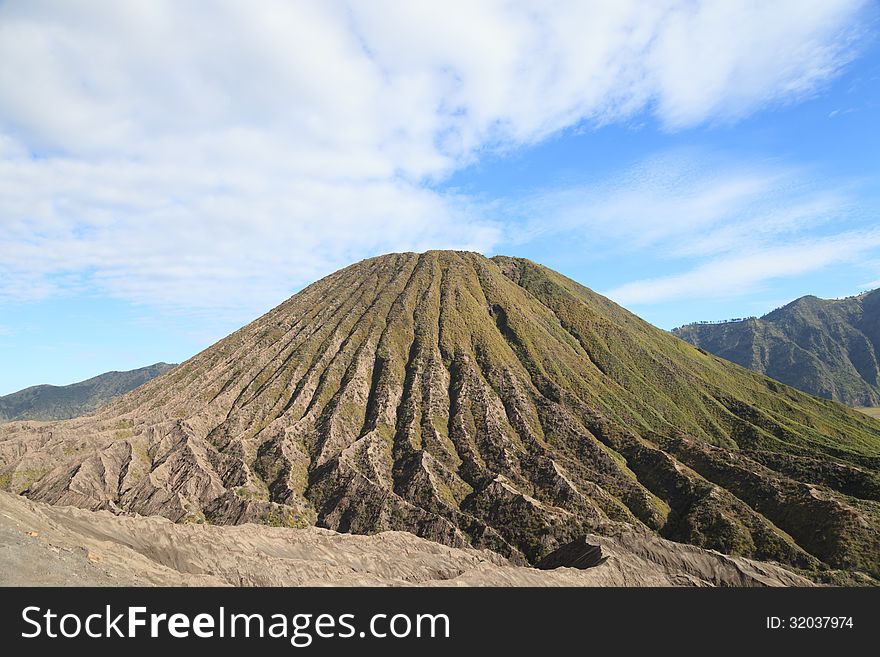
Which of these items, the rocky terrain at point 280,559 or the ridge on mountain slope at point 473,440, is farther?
the ridge on mountain slope at point 473,440

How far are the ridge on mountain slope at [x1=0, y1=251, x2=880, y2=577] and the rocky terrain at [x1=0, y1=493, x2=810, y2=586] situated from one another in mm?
14360

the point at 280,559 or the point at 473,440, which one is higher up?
the point at 473,440

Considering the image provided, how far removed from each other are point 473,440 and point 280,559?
59.2 metres

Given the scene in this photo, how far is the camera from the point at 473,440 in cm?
10600

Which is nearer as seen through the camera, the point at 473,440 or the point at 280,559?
the point at 280,559

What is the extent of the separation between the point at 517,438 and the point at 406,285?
257 feet

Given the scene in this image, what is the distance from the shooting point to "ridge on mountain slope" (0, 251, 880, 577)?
80.6 meters

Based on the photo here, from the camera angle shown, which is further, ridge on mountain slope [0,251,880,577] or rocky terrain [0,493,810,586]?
ridge on mountain slope [0,251,880,577]

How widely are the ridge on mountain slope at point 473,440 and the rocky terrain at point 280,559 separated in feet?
47.1

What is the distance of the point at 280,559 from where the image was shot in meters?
51.8

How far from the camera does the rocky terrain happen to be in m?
35.6

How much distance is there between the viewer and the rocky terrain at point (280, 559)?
3559 cm

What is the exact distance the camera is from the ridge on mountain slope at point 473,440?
8062 cm
